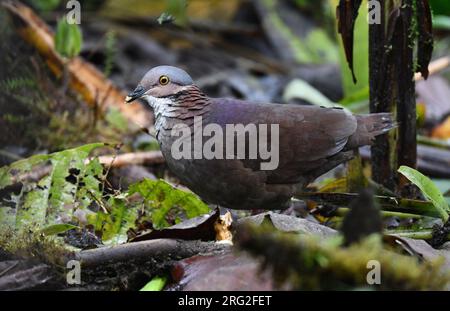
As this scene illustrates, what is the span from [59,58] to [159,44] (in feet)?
6.74

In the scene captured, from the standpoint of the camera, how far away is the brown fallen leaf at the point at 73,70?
5812 mm

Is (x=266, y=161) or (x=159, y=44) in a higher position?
(x=159, y=44)

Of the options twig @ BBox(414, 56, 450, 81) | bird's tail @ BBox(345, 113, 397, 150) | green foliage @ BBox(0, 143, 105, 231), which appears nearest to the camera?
green foliage @ BBox(0, 143, 105, 231)

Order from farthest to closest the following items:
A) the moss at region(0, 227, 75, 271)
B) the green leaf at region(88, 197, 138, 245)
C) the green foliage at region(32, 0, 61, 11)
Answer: the green foliage at region(32, 0, 61, 11) < the green leaf at region(88, 197, 138, 245) < the moss at region(0, 227, 75, 271)

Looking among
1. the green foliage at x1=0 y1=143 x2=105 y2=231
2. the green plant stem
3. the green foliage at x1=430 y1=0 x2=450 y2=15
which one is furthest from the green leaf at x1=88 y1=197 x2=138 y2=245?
the green foliage at x1=430 y1=0 x2=450 y2=15

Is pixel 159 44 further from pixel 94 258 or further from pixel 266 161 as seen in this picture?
pixel 94 258

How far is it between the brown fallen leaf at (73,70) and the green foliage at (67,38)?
1.17ft

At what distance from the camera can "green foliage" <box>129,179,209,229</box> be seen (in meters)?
3.82

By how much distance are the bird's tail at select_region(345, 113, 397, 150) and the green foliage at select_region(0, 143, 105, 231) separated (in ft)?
4.13

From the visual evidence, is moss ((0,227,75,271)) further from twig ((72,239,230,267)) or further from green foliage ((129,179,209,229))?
green foliage ((129,179,209,229))

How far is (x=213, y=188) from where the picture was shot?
12.2 ft

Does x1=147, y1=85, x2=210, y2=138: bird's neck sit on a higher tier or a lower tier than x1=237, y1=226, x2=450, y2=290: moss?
higher

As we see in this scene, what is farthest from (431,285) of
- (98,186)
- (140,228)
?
(98,186)

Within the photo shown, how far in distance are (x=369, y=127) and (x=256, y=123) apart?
2.02ft
